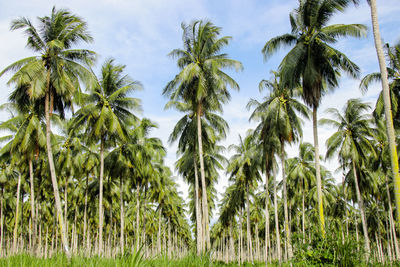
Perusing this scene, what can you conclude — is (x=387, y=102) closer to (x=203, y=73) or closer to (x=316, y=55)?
(x=316, y=55)

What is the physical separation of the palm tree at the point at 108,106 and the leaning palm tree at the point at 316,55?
12.6 meters

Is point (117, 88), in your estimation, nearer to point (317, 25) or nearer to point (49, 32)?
point (49, 32)

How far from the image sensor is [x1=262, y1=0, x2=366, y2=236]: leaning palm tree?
699 inches

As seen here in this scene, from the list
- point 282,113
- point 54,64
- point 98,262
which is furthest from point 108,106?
point 98,262

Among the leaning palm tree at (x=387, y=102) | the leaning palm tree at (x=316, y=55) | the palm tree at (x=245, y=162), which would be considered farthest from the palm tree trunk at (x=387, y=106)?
the palm tree at (x=245, y=162)

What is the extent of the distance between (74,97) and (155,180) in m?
17.8

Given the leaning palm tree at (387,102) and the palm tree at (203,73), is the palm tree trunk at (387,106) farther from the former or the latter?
the palm tree at (203,73)

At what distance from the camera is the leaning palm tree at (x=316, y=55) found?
17766mm

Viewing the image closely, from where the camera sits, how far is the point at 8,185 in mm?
39531

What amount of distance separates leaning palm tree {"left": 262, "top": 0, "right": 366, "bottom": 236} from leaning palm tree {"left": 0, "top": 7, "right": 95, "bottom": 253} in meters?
12.4

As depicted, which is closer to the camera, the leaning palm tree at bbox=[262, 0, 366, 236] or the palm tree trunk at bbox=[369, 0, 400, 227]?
the palm tree trunk at bbox=[369, 0, 400, 227]

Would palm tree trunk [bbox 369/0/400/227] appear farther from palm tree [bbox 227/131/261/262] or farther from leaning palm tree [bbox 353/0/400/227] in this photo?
palm tree [bbox 227/131/261/262]

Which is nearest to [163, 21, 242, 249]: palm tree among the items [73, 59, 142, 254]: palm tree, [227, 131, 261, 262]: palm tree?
[73, 59, 142, 254]: palm tree

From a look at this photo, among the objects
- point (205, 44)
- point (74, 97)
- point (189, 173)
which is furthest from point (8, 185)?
point (205, 44)
